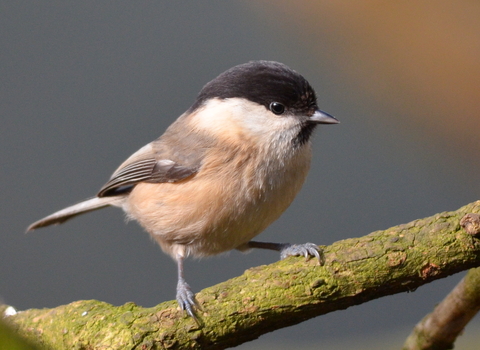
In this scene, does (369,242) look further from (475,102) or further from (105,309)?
(475,102)

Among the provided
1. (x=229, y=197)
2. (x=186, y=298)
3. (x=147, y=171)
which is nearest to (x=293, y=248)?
(x=229, y=197)

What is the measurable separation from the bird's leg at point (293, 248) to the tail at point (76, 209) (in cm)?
65

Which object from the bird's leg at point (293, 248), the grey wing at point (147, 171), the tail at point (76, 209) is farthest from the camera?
the tail at point (76, 209)

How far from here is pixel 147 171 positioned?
1907 mm

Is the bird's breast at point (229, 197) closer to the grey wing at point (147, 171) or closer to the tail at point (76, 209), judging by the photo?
the grey wing at point (147, 171)

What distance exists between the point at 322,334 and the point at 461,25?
2.11 meters

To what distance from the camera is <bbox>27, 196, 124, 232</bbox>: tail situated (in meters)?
2.15

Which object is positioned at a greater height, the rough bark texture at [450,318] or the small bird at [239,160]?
the small bird at [239,160]

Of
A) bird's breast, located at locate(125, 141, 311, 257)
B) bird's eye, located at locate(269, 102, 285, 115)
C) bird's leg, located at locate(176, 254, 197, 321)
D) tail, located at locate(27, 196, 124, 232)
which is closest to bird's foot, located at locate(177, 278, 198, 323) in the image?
bird's leg, located at locate(176, 254, 197, 321)

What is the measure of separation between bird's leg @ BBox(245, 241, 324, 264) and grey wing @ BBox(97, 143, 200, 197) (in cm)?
41

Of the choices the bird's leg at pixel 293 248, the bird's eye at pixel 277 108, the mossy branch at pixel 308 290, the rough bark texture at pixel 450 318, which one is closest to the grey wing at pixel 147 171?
the bird's eye at pixel 277 108

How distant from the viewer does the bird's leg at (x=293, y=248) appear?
4.49 feet

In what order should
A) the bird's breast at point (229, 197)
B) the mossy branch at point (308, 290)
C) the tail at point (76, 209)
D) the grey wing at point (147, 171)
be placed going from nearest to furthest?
the mossy branch at point (308, 290), the bird's breast at point (229, 197), the grey wing at point (147, 171), the tail at point (76, 209)

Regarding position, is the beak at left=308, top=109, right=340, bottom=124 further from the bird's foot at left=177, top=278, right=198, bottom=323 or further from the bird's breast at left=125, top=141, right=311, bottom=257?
the bird's foot at left=177, top=278, right=198, bottom=323
